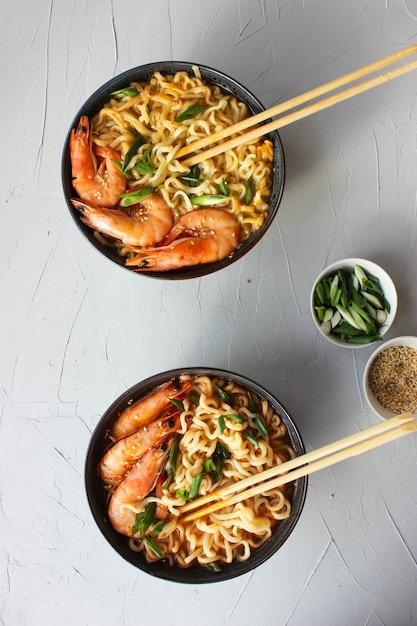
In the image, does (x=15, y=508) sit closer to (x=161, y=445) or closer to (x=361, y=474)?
(x=161, y=445)

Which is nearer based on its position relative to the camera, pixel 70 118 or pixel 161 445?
pixel 161 445

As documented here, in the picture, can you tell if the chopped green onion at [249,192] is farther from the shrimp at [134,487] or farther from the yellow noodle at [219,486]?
the shrimp at [134,487]

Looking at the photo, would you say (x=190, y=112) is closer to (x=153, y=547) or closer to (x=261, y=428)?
(x=261, y=428)

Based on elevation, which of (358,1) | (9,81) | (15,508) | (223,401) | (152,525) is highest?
(358,1)

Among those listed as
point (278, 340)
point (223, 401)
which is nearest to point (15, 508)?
point (223, 401)

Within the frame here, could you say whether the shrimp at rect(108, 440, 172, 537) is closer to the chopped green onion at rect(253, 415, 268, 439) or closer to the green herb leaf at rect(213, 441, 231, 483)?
the green herb leaf at rect(213, 441, 231, 483)

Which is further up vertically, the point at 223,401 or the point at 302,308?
the point at 302,308

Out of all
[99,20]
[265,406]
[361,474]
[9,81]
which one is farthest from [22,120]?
[361,474]
